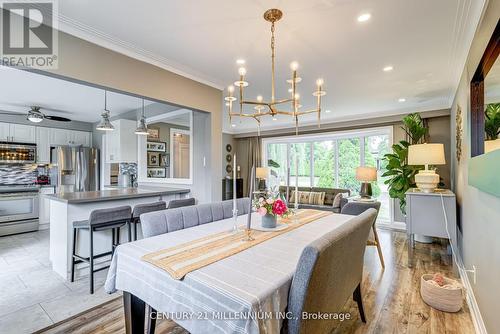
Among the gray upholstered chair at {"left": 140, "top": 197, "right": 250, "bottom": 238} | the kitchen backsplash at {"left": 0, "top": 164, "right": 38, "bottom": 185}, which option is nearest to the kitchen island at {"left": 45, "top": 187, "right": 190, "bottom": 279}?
the gray upholstered chair at {"left": 140, "top": 197, "right": 250, "bottom": 238}

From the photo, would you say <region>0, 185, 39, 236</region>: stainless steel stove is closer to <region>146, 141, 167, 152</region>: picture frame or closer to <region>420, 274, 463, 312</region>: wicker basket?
<region>146, 141, 167, 152</region>: picture frame

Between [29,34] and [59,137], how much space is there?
4.77 meters

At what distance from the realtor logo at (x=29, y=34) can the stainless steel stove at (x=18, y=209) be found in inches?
164

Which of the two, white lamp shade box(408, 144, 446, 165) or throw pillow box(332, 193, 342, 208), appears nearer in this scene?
white lamp shade box(408, 144, 446, 165)

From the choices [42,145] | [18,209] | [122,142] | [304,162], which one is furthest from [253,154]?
[18,209]

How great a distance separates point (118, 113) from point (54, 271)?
11.8 feet

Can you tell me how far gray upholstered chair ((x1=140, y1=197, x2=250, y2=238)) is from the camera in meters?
1.85

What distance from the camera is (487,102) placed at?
72.5 inches

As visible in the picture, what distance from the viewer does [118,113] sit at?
217 inches

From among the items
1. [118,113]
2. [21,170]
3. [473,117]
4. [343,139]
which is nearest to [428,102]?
[343,139]

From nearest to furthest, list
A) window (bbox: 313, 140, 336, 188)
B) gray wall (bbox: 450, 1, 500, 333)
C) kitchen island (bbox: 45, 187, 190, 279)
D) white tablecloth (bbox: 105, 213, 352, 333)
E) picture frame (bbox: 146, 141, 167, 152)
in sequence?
1. white tablecloth (bbox: 105, 213, 352, 333)
2. gray wall (bbox: 450, 1, 500, 333)
3. kitchen island (bbox: 45, 187, 190, 279)
4. picture frame (bbox: 146, 141, 167, 152)
5. window (bbox: 313, 140, 336, 188)

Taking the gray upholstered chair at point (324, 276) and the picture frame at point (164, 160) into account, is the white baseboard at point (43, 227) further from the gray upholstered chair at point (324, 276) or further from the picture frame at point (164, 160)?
the gray upholstered chair at point (324, 276)

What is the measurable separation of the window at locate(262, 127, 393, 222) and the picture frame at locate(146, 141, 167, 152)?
2842mm

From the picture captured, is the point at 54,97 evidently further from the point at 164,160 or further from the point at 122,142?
the point at 164,160
